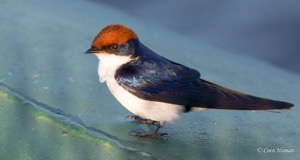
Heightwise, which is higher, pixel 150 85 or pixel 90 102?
pixel 150 85

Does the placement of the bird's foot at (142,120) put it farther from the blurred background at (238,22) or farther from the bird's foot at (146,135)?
the blurred background at (238,22)

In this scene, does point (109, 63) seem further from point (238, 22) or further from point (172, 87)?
point (238, 22)

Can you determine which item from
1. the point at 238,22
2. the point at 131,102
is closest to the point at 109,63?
the point at 131,102

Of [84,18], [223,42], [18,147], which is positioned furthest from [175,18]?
[18,147]

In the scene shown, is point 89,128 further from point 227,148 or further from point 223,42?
point 223,42

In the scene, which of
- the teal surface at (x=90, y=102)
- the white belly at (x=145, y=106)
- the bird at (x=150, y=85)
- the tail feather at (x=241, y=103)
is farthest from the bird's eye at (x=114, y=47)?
the tail feather at (x=241, y=103)

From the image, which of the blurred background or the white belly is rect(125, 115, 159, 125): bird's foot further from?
the blurred background

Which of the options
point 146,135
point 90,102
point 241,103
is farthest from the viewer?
point 90,102

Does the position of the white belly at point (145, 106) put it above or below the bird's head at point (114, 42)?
below
